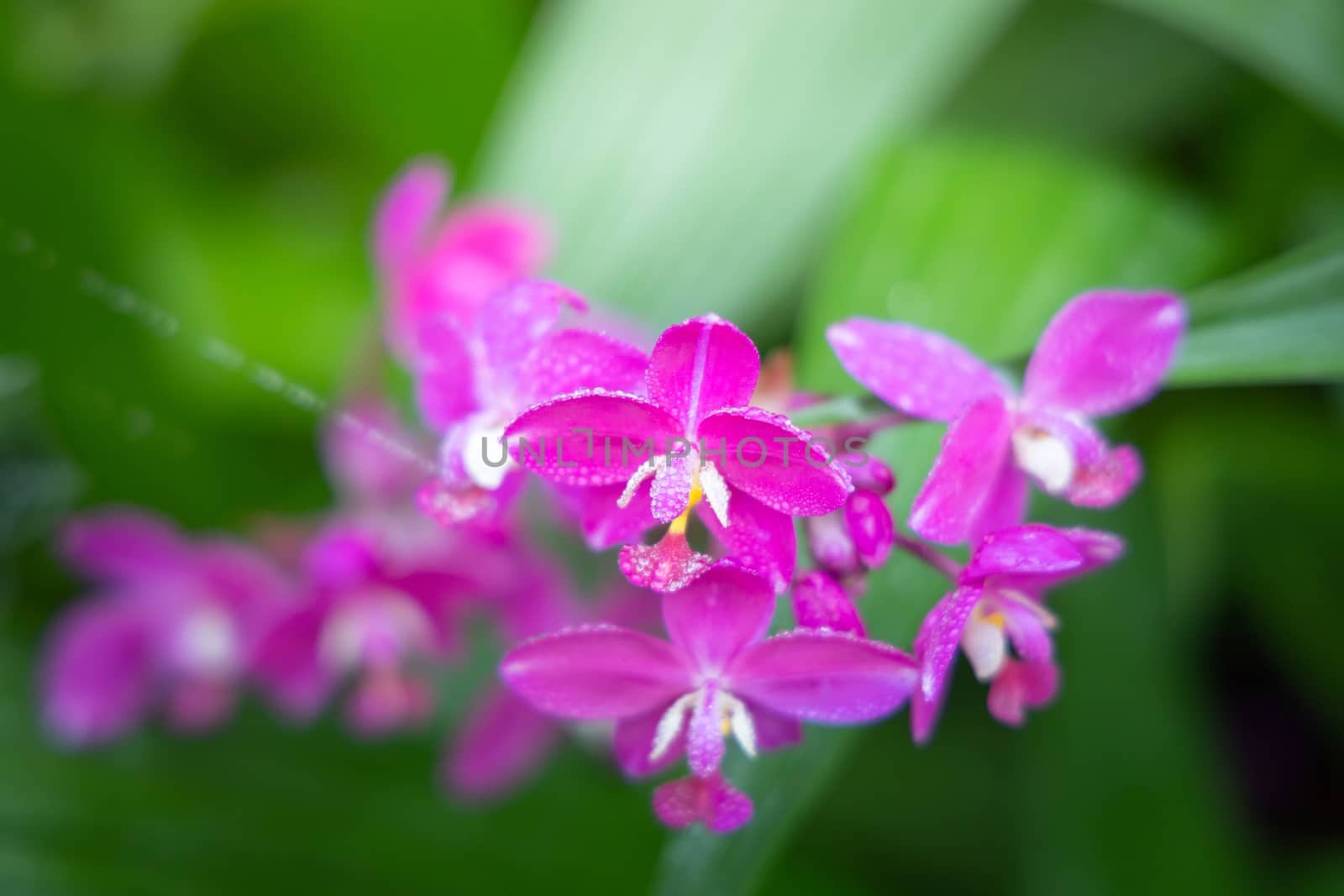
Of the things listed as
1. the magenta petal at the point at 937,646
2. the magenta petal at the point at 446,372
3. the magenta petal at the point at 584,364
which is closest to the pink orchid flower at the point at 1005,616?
the magenta petal at the point at 937,646

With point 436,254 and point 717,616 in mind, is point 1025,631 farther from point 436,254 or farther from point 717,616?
point 436,254

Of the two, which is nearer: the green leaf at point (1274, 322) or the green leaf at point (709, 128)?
the green leaf at point (1274, 322)

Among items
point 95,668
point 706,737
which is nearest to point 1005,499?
point 706,737

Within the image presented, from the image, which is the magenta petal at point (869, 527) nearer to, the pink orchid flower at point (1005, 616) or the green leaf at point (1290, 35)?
the pink orchid flower at point (1005, 616)

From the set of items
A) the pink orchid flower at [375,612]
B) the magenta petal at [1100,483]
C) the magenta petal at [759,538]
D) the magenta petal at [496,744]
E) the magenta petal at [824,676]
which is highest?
the magenta petal at [1100,483]

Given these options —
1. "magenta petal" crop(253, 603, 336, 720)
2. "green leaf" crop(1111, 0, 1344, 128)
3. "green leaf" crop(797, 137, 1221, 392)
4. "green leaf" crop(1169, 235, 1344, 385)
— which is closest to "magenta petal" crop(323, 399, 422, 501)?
"magenta petal" crop(253, 603, 336, 720)
